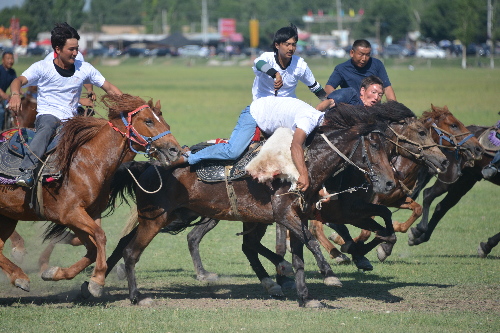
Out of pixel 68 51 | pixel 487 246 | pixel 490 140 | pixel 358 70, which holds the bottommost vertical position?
pixel 487 246

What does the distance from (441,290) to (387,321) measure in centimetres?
195

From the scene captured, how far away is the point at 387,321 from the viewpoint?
23.9 feet

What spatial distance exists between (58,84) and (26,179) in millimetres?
1290

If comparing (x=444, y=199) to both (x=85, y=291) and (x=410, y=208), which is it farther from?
(x=85, y=291)

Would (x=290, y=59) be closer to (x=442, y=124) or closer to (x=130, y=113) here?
(x=130, y=113)

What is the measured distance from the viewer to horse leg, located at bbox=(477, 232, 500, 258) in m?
11.0

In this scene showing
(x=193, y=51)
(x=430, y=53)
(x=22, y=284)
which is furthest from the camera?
(x=193, y=51)

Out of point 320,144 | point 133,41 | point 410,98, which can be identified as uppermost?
point 320,144

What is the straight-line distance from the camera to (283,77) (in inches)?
350

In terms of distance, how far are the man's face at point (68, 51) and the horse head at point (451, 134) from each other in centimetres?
486

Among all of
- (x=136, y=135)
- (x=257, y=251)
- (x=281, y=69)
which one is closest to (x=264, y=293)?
(x=257, y=251)

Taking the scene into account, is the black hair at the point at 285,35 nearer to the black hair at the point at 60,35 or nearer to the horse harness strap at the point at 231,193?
the horse harness strap at the point at 231,193

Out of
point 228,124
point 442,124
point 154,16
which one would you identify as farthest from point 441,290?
point 154,16

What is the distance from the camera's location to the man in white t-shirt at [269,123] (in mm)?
7957
